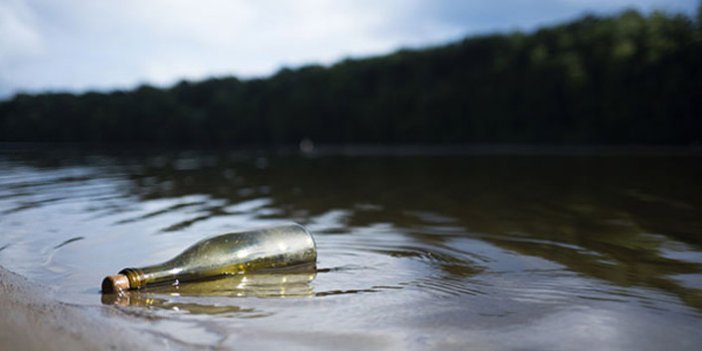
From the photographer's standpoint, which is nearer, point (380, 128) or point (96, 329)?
point (96, 329)

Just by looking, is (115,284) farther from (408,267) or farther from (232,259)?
(408,267)

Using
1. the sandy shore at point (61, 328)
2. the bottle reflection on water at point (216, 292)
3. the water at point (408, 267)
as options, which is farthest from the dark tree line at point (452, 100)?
the sandy shore at point (61, 328)

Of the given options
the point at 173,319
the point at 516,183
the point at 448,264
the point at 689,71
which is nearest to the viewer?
the point at 173,319

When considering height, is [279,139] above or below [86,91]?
below

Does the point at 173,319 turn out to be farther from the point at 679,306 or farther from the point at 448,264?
the point at 679,306

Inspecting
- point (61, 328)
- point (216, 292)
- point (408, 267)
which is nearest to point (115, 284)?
point (216, 292)

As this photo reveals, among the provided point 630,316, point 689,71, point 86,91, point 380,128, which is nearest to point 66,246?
point 630,316

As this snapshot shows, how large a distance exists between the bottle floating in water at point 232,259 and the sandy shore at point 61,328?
1.40 ft

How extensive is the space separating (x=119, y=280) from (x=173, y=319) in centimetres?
71

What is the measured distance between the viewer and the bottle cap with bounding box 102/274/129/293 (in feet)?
12.6

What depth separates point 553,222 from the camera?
7.16 metres

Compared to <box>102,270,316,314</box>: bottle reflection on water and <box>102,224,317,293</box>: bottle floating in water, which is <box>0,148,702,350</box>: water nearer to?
<box>102,270,316,314</box>: bottle reflection on water

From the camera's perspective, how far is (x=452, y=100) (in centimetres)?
4919

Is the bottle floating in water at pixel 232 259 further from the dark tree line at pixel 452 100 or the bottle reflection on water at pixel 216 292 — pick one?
the dark tree line at pixel 452 100
